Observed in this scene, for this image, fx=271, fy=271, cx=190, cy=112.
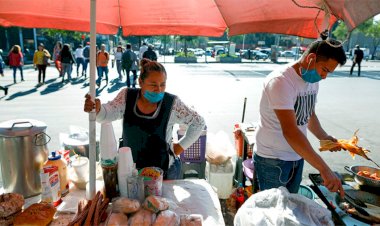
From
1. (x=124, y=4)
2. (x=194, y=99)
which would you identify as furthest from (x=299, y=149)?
(x=194, y=99)

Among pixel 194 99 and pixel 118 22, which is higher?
pixel 118 22

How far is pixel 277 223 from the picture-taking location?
143 cm

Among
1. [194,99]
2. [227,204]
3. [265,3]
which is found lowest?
[227,204]

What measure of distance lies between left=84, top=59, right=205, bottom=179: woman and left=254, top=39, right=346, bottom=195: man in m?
0.74

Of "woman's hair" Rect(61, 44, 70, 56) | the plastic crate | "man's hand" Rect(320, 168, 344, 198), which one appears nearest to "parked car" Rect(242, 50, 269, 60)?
"woman's hair" Rect(61, 44, 70, 56)

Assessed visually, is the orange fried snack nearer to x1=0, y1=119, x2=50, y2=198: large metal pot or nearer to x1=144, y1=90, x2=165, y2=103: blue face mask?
x1=144, y1=90, x2=165, y2=103: blue face mask

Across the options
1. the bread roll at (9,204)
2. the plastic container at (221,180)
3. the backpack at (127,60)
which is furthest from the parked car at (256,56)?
the bread roll at (9,204)

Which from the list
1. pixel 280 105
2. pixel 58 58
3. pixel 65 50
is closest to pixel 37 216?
pixel 280 105

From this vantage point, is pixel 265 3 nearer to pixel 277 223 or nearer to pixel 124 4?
pixel 124 4

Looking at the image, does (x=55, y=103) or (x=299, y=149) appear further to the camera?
(x=55, y=103)

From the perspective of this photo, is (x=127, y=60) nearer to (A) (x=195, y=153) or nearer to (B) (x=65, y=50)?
(B) (x=65, y=50)

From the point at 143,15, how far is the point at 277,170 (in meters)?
1.84

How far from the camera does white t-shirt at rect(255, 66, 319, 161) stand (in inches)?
78.7

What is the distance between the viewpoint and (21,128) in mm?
1975
